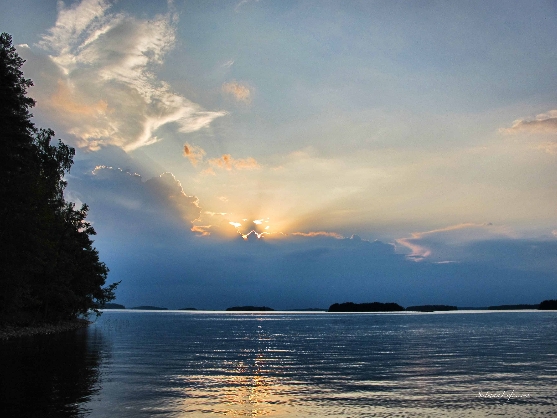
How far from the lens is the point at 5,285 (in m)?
55.2

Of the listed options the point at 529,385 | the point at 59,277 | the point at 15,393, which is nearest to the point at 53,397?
the point at 15,393

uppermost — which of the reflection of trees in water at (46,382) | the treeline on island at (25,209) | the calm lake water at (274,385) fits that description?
the treeline on island at (25,209)

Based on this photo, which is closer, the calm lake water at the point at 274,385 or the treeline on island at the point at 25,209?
the calm lake water at the point at 274,385

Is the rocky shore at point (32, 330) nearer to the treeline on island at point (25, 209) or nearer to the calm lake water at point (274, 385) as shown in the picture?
the treeline on island at point (25, 209)

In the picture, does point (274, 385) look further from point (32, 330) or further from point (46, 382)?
point (32, 330)

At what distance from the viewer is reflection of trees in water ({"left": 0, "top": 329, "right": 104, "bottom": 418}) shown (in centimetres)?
2270

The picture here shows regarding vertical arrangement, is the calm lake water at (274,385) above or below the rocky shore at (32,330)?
below

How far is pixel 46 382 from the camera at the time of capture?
3011cm

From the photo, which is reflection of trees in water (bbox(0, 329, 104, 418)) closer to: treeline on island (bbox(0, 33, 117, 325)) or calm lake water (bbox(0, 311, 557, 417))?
calm lake water (bbox(0, 311, 557, 417))

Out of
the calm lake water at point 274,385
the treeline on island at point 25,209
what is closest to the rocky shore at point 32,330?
the treeline on island at point 25,209

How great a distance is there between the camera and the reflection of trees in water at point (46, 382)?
22703 millimetres

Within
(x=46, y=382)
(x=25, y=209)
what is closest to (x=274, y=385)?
(x=46, y=382)

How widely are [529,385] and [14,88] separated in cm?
5382

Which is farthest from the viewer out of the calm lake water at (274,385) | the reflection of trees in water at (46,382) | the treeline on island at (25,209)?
the treeline on island at (25,209)
